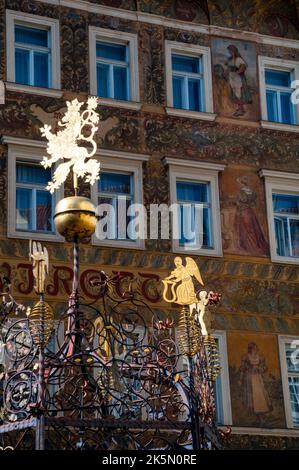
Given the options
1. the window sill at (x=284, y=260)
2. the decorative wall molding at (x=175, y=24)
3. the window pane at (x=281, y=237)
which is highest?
the decorative wall molding at (x=175, y=24)

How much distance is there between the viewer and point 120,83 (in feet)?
61.7

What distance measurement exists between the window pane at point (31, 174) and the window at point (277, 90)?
3.71m

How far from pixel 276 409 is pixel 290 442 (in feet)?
1.60

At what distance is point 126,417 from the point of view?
9844mm

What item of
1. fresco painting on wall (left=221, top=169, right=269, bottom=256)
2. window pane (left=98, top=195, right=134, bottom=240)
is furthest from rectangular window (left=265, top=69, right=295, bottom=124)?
window pane (left=98, top=195, right=134, bottom=240)

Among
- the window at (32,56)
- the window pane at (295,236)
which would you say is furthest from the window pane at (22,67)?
the window pane at (295,236)

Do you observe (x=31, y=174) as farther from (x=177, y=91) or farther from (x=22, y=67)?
(x=177, y=91)

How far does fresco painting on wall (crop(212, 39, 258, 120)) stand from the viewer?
19266mm

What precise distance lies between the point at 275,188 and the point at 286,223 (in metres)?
0.54

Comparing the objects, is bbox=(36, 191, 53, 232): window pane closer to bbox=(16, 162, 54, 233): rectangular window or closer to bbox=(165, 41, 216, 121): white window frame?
bbox=(16, 162, 54, 233): rectangular window

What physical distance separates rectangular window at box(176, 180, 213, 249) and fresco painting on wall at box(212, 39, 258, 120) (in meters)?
1.26

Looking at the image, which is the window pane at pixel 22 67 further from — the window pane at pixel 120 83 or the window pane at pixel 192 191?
the window pane at pixel 192 191

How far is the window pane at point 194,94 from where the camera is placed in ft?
62.8
